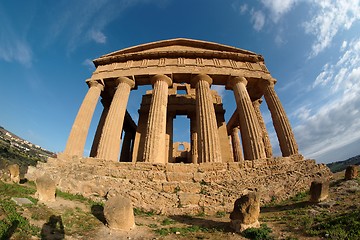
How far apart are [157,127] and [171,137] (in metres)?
8.24

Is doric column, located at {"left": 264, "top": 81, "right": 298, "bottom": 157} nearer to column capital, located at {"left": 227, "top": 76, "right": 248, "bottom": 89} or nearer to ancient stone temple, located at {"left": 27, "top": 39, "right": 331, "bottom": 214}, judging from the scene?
ancient stone temple, located at {"left": 27, "top": 39, "right": 331, "bottom": 214}

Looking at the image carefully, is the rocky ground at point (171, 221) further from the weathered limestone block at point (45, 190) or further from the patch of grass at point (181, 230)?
the weathered limestone block at point (45, 190)

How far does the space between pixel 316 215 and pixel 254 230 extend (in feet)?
9.04

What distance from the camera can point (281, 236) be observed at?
593 centimetres

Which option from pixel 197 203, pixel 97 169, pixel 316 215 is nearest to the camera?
pixel 316 215

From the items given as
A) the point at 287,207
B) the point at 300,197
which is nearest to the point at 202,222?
the point at 287,207

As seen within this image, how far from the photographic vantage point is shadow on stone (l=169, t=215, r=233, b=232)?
726 cm

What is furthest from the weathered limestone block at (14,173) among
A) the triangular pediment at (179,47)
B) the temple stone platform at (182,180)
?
the triangular pediment at (179,47)

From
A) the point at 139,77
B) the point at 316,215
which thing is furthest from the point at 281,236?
the point at 139,77

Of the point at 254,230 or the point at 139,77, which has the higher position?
the point at 139,77

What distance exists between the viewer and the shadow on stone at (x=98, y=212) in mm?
7472

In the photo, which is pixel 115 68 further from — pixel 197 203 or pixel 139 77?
pixel 197 203

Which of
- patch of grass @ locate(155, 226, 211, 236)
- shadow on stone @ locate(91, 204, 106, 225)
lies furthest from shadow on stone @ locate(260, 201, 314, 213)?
shadow on stone @ locate(91, 204, 106, 225)

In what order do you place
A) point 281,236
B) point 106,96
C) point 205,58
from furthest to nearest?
point 106,96 < point 205,58 < point 281,236
